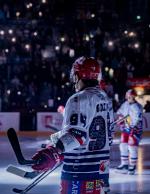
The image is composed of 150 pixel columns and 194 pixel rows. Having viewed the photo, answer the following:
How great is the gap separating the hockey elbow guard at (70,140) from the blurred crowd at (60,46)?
16290mm

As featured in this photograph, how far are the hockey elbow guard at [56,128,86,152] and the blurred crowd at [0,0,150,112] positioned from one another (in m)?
16.3

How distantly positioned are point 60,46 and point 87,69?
763 inches

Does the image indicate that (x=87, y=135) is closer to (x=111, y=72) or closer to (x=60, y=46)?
(x=111, y=72)

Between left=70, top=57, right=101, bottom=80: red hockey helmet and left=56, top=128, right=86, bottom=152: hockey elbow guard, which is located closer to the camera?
left=56, top=128, right=86, bottom=152: hockey elbow guard

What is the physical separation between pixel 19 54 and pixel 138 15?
21.1 ft

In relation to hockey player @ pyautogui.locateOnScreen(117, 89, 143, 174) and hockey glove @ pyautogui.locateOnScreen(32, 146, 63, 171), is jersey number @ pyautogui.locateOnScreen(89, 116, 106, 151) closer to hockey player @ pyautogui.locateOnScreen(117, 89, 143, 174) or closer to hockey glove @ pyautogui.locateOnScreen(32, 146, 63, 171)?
hockey glove @ pyautogui.locateOnScreen(32, 146, 63, 171)

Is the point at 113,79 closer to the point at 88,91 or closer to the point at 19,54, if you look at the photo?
the point at 19,54

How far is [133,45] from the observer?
955 inches

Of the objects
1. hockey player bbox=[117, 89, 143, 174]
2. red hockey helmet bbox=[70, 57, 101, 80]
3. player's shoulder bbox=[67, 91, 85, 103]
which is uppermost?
red hockey helmet bbox=[70, 57, 101, 80]

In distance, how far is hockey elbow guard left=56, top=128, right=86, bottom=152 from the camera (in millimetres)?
3824

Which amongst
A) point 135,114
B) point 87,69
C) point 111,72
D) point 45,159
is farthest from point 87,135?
point 111,72

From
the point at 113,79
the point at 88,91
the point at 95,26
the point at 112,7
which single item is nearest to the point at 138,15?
the point at 112,7

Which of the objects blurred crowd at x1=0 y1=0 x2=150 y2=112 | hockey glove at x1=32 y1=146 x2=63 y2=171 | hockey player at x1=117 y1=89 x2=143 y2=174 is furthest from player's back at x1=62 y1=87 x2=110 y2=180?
blurred crowd at x1=0 y1=0 x2=150 y2=112

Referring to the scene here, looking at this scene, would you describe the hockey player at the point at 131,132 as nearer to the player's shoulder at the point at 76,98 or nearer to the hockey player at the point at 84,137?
the hockey player at the point at 84,137
